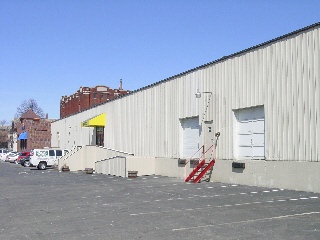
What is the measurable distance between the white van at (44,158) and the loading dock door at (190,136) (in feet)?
64.2

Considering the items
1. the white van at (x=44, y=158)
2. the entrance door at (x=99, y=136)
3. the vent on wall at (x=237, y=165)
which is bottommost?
the white van at (x=44, y=158)

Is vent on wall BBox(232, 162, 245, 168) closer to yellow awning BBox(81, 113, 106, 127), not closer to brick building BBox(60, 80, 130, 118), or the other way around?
yellow awning BBox(81, 113, 106, 127)

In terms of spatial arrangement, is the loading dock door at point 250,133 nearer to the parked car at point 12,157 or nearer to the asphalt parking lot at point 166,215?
the asphalt parking lot at point 166,215

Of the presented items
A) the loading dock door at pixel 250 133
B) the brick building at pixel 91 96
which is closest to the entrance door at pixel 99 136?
the loading dock door at pixel 250 133

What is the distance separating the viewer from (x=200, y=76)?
24.8m

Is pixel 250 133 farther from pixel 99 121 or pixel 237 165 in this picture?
pixel 99 121

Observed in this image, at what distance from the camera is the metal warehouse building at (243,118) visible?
56.5 feet

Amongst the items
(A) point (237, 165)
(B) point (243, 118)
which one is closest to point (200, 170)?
(A) point (237, 165)

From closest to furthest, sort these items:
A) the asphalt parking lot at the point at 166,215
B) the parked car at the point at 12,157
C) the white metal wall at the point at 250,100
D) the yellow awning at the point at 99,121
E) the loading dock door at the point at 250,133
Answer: the asphalt parking lot at the point at 166,215, the white metal wall at the point at 250,100, the loading dock door at the point at 250,133, the yellow awning at the point at 99,121, the parked car at the point at 12,157

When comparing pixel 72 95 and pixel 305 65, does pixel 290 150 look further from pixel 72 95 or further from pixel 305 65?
pixel 72 95

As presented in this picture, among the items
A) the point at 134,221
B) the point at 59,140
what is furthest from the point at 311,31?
the point at 59,140

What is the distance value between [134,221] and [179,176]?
15.7 m

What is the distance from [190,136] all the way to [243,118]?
17.9ft

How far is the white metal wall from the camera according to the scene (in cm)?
1717
